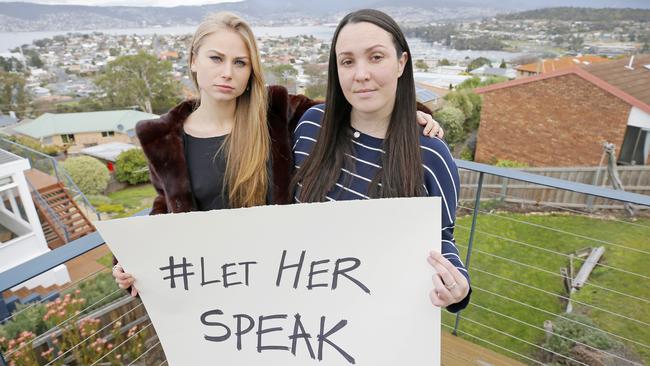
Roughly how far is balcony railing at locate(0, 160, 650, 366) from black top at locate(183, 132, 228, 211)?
311 millimetres

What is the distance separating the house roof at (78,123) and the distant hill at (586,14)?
138 ft

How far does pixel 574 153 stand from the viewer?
11750mm

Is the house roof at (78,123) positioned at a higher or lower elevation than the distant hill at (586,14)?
lower

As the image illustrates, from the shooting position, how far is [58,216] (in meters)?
10.2

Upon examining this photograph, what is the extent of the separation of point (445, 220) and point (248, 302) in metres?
0.54

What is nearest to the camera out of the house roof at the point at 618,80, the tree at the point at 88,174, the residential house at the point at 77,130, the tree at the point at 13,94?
the house roof at the point at 618,80

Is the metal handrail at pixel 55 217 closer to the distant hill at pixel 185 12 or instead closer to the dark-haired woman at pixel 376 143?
the dark-haired woman at pixel 376 143

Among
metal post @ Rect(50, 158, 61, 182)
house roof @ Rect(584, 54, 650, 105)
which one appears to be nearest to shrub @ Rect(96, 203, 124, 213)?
metal post @ Rect(50, 158, 61, 182)

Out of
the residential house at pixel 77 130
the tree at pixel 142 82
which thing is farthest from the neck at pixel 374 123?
the tree at pixel 142 82

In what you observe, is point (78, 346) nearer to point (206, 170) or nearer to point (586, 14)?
point (206, 170)

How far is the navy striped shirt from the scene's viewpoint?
1008mm

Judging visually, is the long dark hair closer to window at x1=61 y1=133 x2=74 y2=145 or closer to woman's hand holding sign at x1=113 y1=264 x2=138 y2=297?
woman's hand holding sign at x1=113 y1=264 x2=138 y2=297

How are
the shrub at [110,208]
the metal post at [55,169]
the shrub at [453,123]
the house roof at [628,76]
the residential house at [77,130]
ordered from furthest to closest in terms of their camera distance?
the residential house at [77,130], the shrub at [453,123], the shrub at [110,208], the house roof at [628,76], the metal post at [55,169]

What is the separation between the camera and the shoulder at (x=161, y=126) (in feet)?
3.90
